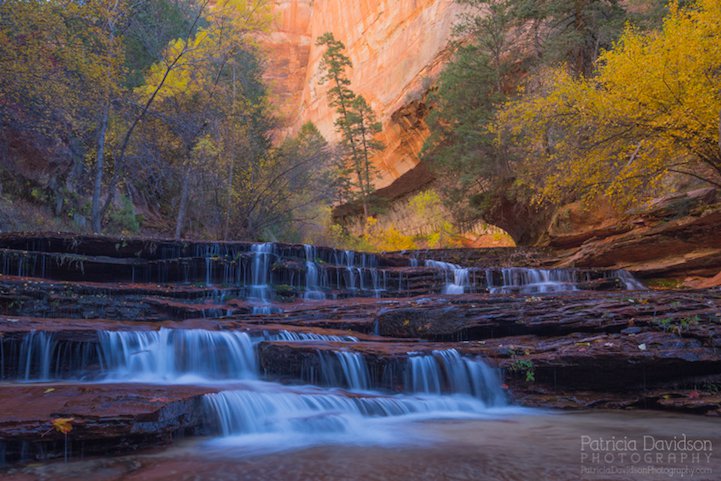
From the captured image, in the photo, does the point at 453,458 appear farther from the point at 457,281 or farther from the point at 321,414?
the point at 457,281

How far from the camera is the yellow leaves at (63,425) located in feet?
13.0

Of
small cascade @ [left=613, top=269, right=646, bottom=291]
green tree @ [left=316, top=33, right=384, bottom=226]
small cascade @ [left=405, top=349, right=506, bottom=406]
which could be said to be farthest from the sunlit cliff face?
small cascade @ [left=405, top=349, right=506, bottom=406]

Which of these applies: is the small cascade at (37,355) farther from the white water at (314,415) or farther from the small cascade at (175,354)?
the white water at (314,415)

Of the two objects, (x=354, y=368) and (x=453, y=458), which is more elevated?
(x=354, y=368)

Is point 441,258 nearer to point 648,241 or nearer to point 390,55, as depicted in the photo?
point 648,241

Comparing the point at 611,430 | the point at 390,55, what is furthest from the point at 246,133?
the point at 390,55

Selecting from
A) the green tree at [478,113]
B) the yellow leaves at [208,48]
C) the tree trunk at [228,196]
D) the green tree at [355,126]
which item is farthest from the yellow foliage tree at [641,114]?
the green tree at [355,126]

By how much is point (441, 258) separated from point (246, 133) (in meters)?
10.5

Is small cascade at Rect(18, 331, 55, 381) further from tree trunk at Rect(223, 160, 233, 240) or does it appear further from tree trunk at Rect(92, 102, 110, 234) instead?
tree trunk at Rect(223, 160, 233, 240)

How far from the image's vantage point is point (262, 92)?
28.8 meters

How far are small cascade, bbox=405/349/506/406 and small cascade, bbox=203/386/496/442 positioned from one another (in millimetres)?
299

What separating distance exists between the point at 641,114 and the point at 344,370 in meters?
10.3

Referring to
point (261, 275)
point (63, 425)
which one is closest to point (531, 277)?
point (261, 275)

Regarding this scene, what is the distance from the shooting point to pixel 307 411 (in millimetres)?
5727
